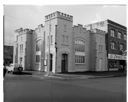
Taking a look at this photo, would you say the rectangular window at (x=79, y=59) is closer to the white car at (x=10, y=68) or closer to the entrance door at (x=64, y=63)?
the entrance door at (x=64, y=63)

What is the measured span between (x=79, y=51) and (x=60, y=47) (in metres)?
0.60

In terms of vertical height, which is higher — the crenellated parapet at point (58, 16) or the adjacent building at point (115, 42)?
the crenellated parapet at point (58, 16)

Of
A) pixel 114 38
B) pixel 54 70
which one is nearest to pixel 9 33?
pixel 54 70

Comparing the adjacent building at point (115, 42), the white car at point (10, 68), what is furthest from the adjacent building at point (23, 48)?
the adjacent building at point (115, 42)

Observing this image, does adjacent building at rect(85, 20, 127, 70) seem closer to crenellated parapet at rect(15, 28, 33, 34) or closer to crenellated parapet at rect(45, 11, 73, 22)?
crenellated parapet at rect(45, 11, 73, 22)

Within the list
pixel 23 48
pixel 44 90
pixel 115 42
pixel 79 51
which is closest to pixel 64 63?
pixel 79 51

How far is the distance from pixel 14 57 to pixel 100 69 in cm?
184

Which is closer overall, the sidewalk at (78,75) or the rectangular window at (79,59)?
the sidewalk at (78,75)

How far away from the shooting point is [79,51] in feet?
11.5

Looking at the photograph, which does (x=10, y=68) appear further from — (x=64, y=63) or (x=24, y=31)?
(x=64, y=63)

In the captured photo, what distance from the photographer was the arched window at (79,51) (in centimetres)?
336

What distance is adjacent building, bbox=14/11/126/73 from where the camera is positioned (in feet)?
9.57

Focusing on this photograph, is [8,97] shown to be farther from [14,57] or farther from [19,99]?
[14,57]

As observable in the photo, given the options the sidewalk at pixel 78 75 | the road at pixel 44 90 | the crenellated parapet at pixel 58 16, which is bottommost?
the road at pixel 44 90
